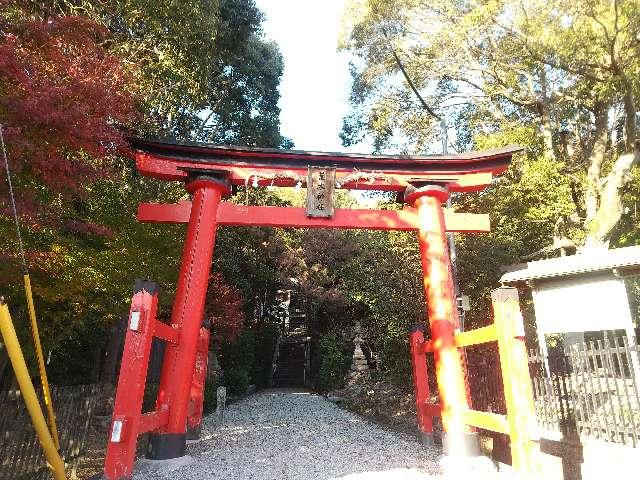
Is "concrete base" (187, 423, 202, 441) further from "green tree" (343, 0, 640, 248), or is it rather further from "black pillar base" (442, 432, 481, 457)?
"green tree" (343, 0, 640, 248)

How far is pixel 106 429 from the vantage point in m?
8.78

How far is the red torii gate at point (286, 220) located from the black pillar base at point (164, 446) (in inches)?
0.5

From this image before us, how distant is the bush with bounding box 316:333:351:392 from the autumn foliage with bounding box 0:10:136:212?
1117 cm

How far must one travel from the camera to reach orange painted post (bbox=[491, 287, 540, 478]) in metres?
4.03

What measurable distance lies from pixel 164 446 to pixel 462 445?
12.2ft

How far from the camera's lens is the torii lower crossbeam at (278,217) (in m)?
6.61

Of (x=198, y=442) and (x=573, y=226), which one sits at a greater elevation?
(x=573, y=226)

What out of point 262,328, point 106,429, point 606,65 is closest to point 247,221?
point 106,429

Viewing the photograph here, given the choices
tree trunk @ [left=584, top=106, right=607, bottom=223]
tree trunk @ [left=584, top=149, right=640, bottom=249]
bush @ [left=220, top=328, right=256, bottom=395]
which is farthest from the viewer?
bush @ [left=220, top=328, right=256, bottom=395]

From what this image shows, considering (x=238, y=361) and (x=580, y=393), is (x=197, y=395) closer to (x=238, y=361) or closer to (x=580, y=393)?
(x=580, y=393)

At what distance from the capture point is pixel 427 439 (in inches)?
264

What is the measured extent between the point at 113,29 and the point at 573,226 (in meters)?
12.8

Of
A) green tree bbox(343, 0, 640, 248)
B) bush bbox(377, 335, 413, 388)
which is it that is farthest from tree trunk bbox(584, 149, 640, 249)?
bush bbox(377, 335, 413, 388)

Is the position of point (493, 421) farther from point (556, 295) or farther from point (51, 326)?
point (51, 326)
